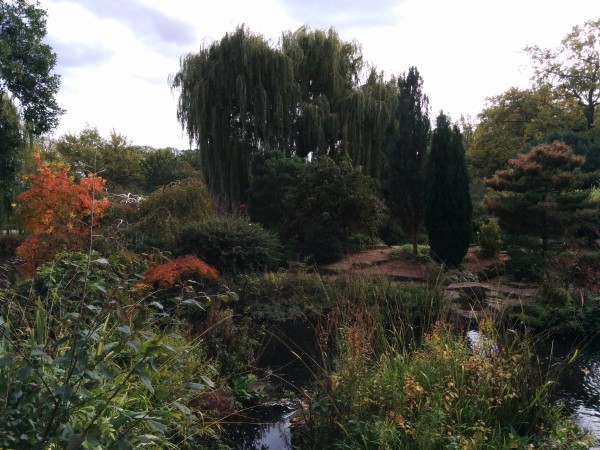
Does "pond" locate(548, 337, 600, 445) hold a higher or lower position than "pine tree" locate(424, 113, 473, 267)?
lower

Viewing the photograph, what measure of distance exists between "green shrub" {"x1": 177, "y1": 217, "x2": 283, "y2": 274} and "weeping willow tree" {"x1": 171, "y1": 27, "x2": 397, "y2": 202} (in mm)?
6281

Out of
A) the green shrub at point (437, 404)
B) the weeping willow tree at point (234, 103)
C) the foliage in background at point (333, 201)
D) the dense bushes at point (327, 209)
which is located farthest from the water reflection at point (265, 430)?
the weeping willow tree at point (234, 103)

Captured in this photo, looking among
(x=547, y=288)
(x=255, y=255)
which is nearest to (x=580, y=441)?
(x=547, y=288)

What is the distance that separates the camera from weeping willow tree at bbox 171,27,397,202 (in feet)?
55.9

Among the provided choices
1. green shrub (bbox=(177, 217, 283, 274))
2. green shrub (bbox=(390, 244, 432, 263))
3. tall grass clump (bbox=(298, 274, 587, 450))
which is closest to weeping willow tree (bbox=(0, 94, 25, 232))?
green shrub (bbox=(177, 217, 283, 274))

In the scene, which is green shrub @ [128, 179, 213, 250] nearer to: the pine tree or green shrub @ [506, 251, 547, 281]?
the pine tree

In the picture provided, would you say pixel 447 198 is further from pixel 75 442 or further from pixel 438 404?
pixel 75 442

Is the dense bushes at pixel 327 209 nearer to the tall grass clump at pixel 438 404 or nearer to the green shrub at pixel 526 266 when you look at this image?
the green shrub at pixel 526 266

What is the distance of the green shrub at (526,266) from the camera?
11023 millimetres

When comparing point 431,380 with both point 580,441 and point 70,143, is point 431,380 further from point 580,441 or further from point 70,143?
point 70,143

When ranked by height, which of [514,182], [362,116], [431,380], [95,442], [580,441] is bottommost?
[580,441]

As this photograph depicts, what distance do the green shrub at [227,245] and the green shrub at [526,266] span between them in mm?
4675

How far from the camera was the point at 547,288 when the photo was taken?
9.05m

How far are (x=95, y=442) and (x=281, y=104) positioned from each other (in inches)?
624
